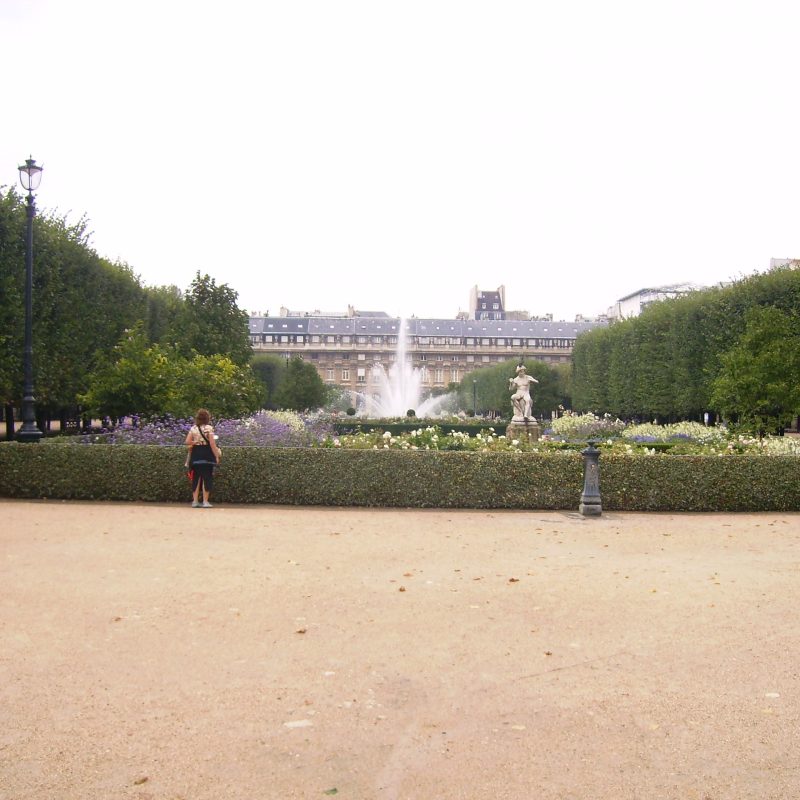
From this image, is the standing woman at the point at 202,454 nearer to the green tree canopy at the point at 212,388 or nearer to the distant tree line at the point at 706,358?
the green tree canopy at the point at 212,388

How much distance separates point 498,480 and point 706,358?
2261cm

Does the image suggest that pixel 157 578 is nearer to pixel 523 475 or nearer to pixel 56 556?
pixel 56 556

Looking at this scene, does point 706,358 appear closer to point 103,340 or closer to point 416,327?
point 103,340

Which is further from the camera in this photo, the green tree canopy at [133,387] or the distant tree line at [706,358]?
the distant tree line at [706,358]

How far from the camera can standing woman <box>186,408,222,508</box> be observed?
12.7 metres

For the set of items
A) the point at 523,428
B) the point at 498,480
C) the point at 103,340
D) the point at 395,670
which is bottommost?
the point at 395,670

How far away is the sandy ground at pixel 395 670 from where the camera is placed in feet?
12.5

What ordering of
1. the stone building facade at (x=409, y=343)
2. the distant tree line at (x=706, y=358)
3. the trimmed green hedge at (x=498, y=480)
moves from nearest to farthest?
the trimmed green hedge at (x=498, y=480) < the distant tree line at (x=706, y=358) < the stone building facade at (x=409, y=343)

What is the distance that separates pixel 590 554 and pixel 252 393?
18315 millimetres

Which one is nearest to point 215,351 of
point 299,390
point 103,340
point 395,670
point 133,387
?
point 103,340

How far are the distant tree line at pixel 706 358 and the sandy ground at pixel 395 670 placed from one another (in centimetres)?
1480

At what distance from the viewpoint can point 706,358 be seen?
33.3 meters

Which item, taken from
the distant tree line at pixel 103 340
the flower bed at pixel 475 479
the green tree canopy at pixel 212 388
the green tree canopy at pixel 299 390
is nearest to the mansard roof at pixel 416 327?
the green tree canopy at pixel 299 390

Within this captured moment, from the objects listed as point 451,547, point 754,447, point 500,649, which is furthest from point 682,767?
point 754,447
